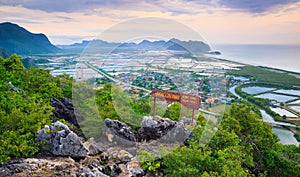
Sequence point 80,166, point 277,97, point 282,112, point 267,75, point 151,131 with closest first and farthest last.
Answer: point 80,166
point 151,131
point 282,112
point 277,97
point 267,75

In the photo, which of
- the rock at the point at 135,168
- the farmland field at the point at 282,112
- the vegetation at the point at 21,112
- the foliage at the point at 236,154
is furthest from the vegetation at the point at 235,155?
the farmland field at the point at 282,112

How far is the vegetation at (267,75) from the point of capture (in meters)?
46.2

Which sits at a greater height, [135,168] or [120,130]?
[120,130]

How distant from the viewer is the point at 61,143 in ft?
21.2

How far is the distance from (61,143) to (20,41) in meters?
59.7

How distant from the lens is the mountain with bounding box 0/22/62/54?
53.8 m

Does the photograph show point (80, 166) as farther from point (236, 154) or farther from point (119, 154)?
point (236, 154)

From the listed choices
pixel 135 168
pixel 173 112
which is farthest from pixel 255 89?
pixel 135 168

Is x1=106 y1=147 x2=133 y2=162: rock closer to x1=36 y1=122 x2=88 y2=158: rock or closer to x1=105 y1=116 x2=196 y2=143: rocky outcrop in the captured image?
x1=105 y1=116 x2=196 y2=143: rocky outcrop

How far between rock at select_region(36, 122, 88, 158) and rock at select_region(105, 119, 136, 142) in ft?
4.17

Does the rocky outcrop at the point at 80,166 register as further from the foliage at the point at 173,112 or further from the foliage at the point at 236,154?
the foliage at the point at 173,112

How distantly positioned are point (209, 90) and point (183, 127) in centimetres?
145

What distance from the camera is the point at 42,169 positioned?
5.57m

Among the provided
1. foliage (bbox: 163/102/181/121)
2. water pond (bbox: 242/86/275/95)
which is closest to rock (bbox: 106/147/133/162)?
foliage (bbox: 163/102/181/121)
